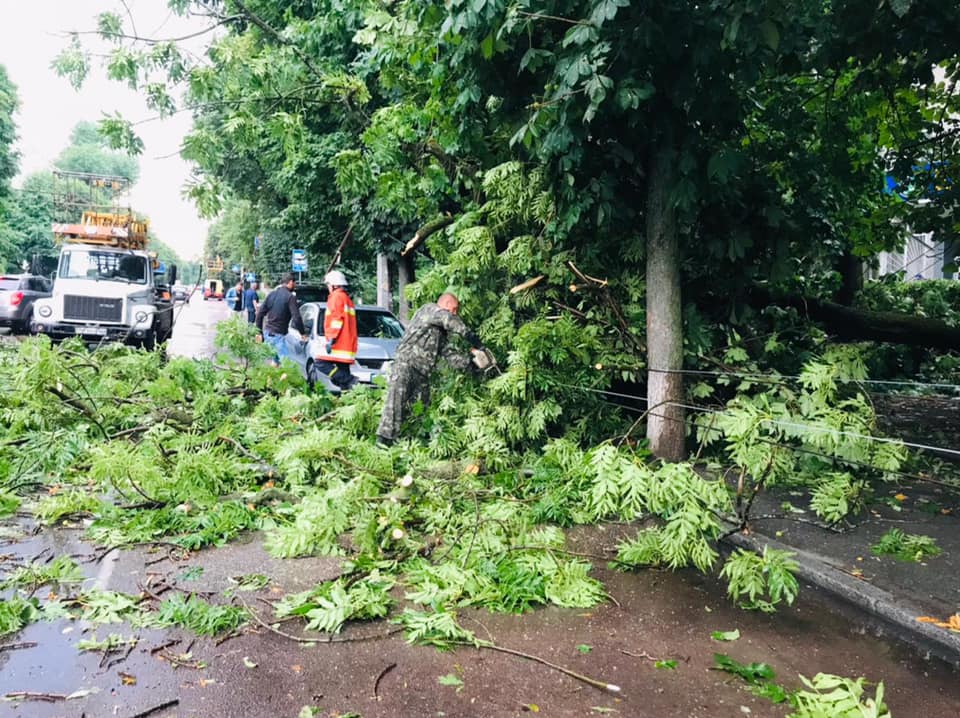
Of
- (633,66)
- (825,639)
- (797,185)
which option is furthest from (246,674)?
(797,185)

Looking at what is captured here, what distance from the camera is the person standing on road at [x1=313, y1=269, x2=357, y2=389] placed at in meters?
10.5

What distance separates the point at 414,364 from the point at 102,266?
14.0 meters

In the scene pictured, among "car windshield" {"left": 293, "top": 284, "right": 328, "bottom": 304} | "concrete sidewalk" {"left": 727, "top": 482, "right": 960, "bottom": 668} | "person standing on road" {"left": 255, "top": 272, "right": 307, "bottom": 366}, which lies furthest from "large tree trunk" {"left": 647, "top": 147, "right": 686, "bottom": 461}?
"car windshield" {"left": 293, "top": 284, "right": 328, "bottom": 304}

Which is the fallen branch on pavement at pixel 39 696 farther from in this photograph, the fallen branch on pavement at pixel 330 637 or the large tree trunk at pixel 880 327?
the large tree trunk at pixel 880 327

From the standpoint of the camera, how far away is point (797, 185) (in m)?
8.48

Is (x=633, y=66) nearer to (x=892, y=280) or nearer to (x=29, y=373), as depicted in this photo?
(x=29, y=373)

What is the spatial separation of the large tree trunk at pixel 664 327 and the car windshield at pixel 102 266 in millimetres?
15649

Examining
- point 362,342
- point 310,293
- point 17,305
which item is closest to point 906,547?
point 362,342

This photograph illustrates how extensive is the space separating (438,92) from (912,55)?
4.51m

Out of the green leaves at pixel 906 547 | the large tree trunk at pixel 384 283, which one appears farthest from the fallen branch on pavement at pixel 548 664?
the large tree trunk at pixel 384 283

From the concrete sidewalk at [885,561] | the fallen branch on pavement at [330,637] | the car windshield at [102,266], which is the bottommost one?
the fallen branch on pavement at [330,637]

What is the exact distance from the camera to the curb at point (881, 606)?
402 cm

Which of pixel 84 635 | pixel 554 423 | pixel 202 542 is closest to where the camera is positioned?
pixel 84 635

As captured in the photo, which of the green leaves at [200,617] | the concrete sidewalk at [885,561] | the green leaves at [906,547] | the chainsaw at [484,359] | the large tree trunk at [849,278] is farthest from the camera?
the large tree trunk at [849,278]
